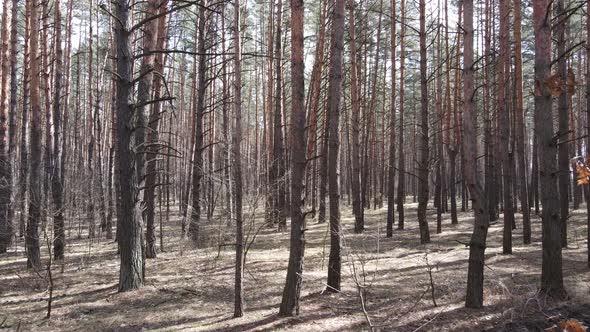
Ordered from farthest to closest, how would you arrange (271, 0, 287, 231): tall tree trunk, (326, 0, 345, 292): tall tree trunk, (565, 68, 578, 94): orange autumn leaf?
(271, 0, 287, 231): tall tree trunk
(326, 0, 345, 292): tall tree trunk
(565, 68, 578, 94): orange autumn leaf

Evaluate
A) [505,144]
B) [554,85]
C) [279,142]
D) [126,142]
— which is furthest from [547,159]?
[279,142]

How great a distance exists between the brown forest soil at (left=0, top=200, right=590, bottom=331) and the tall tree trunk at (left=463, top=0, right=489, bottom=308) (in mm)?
341

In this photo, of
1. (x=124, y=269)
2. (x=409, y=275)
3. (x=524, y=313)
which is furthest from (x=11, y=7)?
(x=524, y=313)

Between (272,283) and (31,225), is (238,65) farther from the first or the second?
(31,225)

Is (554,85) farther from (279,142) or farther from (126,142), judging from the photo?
(279,142)

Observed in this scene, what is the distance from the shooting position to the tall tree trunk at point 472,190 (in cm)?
592

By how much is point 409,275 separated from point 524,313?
2.71 metres

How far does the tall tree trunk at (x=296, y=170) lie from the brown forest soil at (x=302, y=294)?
0.72 feet

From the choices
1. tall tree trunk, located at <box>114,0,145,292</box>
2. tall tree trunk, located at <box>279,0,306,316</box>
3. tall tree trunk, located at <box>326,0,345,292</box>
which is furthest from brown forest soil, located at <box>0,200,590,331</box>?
tall tree trunk, located at <box>114,0,145,292</box>

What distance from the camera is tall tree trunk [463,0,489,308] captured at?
5.92 metres

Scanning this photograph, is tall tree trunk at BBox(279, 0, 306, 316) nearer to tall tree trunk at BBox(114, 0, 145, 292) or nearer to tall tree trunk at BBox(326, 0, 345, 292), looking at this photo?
tall tree trunk at BBox(326, 0, 345, 292)

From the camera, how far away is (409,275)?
8.23 m

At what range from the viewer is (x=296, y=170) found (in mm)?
5918

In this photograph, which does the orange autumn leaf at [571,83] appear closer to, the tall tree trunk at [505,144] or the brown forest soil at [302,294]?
the brown forest soil at [302,294]
